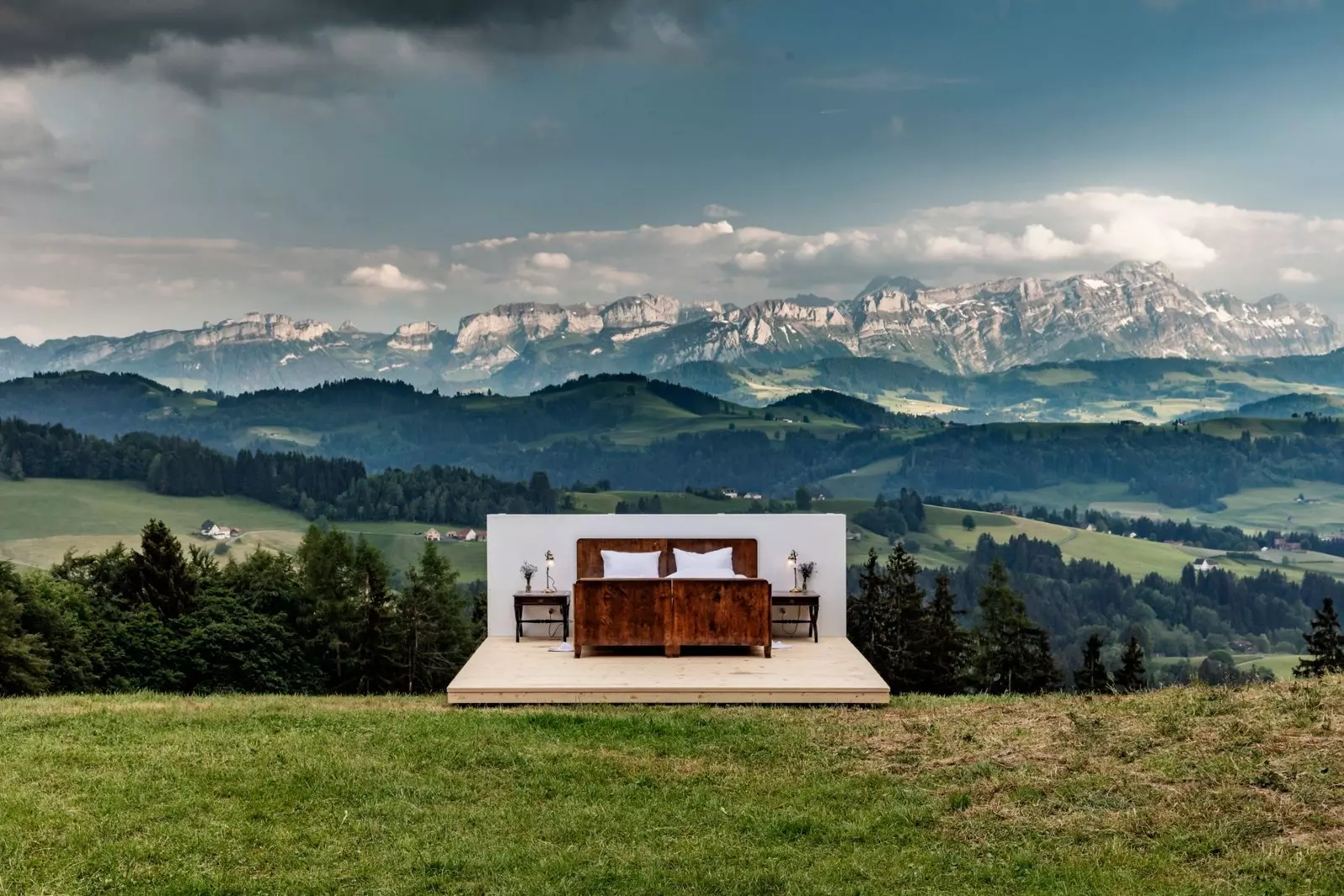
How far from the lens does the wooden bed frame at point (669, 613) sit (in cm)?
1198

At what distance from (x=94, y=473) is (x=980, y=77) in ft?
487

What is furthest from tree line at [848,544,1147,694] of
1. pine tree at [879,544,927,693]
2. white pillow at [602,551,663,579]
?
white pillow at [602,551,663,579]

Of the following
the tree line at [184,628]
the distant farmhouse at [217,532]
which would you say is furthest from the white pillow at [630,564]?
the distant farmhouse at [217,532]

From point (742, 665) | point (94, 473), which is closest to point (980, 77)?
point (94, 473)

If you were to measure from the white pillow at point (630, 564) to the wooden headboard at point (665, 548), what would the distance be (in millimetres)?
95

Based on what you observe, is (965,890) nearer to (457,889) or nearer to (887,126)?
(457,889)

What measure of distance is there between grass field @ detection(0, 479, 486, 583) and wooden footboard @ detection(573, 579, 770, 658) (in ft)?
362

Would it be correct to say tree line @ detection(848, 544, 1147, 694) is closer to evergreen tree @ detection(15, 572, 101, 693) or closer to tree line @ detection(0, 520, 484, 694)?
tree line @ detection(0, 520, 484, 694)

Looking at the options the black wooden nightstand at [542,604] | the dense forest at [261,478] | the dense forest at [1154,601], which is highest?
the dense forest at [261,478]

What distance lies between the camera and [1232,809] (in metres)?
6.46

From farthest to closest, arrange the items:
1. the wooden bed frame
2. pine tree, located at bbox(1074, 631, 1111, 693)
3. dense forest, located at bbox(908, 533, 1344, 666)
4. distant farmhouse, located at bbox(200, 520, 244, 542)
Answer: distant farmhouse, located at bbox(200, 520, 244, 542)
dense forest, located at bbox(908, 533, 1344, 666)
pine tree, located at bbox(1074, 631, 1111, 693)
the wooden bed frame

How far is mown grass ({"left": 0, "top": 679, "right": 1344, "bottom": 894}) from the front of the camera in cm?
580

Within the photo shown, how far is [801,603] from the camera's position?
13.6 metres

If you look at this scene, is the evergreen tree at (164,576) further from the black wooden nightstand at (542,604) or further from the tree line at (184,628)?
the black wooden nightstand at (542,604)
